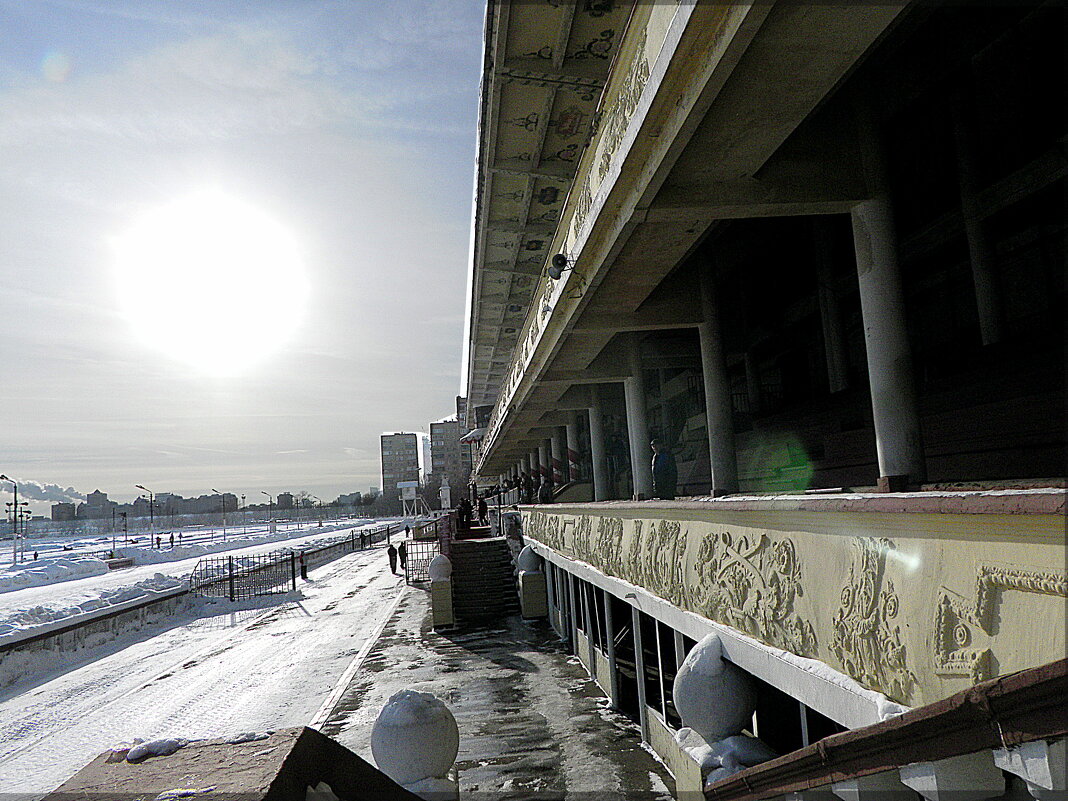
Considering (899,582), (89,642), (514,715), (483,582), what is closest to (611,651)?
(514,715)

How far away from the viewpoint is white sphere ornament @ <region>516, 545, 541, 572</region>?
2433 cm

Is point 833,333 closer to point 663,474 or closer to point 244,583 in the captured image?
point 663,474

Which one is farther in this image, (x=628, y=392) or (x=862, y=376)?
(x=628, y=392)

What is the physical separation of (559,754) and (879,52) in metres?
10.1

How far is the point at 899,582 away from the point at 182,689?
17869 mm

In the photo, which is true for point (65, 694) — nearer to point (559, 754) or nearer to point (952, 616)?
point (559, 754)

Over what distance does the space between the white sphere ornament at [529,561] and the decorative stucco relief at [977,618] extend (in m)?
21.4

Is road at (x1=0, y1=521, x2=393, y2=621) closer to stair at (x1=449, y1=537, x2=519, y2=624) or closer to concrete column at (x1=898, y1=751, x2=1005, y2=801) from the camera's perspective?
stair at (x1=449, y1=537, x2=519, y2=624)

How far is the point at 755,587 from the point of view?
5273 mm

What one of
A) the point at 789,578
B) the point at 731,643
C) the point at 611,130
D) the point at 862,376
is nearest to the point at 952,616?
the point at 789,578

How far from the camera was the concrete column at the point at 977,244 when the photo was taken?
11.3 metres

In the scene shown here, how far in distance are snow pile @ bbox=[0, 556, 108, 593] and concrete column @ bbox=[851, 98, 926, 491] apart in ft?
144

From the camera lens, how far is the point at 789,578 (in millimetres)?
4742

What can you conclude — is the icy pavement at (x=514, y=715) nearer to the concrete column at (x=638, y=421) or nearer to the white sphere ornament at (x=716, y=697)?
the white sphere ornament at (x=716, y=697)
